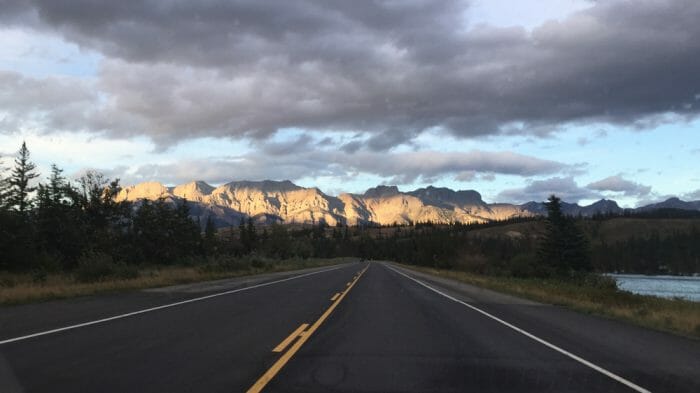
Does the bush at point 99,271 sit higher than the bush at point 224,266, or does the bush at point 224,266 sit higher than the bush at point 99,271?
the bush at point 99,271

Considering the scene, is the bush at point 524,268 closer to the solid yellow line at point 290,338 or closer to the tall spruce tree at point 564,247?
the tall spruce tree at point 564,247

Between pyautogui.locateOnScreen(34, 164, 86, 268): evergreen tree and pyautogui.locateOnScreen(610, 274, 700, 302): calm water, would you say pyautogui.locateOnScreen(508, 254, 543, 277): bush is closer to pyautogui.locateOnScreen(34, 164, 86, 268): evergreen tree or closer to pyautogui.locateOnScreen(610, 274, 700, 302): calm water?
pyautogui.locateOnScreen(610, 274, 700, 302): calm water

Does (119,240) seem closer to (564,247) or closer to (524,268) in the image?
(524,268)

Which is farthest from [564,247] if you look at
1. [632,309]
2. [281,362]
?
[281,362]

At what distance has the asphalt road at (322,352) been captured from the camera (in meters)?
6.43

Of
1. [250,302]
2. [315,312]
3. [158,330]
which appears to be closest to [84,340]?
[158,330]

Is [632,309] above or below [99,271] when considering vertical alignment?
below

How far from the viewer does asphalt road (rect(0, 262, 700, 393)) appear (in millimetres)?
6426

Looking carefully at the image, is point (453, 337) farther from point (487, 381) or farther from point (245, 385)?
point (245, 385)

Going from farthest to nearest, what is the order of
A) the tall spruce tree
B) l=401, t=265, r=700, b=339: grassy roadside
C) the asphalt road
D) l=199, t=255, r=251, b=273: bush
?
the tall spruce tree
l=199, t=255, r=251, b=273: bush
l=401, t=265, r=700, b=339: grassy roadside
the asphalt road

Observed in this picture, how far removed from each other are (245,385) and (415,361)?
2819 mm

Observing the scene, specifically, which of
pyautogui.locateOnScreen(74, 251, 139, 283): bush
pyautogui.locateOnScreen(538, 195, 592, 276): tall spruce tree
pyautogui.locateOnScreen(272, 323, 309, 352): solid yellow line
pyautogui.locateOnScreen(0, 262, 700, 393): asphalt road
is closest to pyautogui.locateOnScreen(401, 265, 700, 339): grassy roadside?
pyautogui.locateOnScreen(0, 262, 700, 393): asphalt road

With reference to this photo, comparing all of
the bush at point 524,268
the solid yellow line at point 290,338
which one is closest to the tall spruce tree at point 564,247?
the bush at point 524,268

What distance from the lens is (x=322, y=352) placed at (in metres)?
8.45
